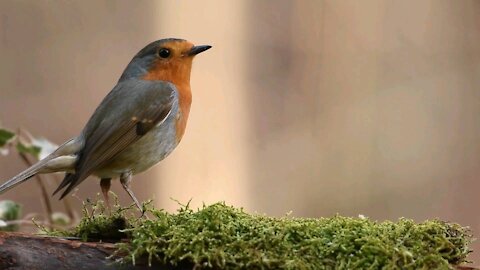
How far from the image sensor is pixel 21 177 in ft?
9.16

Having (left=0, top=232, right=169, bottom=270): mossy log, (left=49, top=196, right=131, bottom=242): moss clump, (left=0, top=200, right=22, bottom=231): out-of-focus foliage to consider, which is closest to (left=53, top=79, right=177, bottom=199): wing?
(left=0, top=200, right=22, bottom=231): out-of-focus foliage

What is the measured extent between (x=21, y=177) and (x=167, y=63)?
859mm

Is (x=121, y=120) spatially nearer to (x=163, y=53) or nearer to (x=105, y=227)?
(x=163, y=53)

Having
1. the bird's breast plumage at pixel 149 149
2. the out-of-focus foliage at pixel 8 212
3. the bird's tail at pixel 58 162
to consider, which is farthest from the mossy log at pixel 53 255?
the out-of-focus foliage at pixel 8 212

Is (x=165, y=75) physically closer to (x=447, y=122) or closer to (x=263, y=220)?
(x=263, y=220)

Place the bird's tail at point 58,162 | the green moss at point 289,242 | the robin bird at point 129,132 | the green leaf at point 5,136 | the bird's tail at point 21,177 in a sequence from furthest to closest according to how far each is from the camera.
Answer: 1. the green leaf at point 5,136
2. the robin bird at point 129,132
3. the bird's tail at point 58,162
4. the bird's tail at point 21,177
5. the green moss at point 289,242

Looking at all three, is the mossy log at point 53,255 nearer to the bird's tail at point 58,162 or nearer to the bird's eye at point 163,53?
the bird's tail at point 58,162

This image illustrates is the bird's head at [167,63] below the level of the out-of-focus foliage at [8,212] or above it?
above

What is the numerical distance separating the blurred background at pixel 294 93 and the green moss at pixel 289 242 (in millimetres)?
3531

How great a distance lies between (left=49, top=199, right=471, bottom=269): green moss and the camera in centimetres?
208

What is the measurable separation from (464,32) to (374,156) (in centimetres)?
118

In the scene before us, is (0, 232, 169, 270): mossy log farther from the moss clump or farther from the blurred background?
the blurred background

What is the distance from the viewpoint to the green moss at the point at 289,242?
208 cm

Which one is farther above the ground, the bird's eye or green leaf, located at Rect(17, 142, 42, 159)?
the bird's eye
